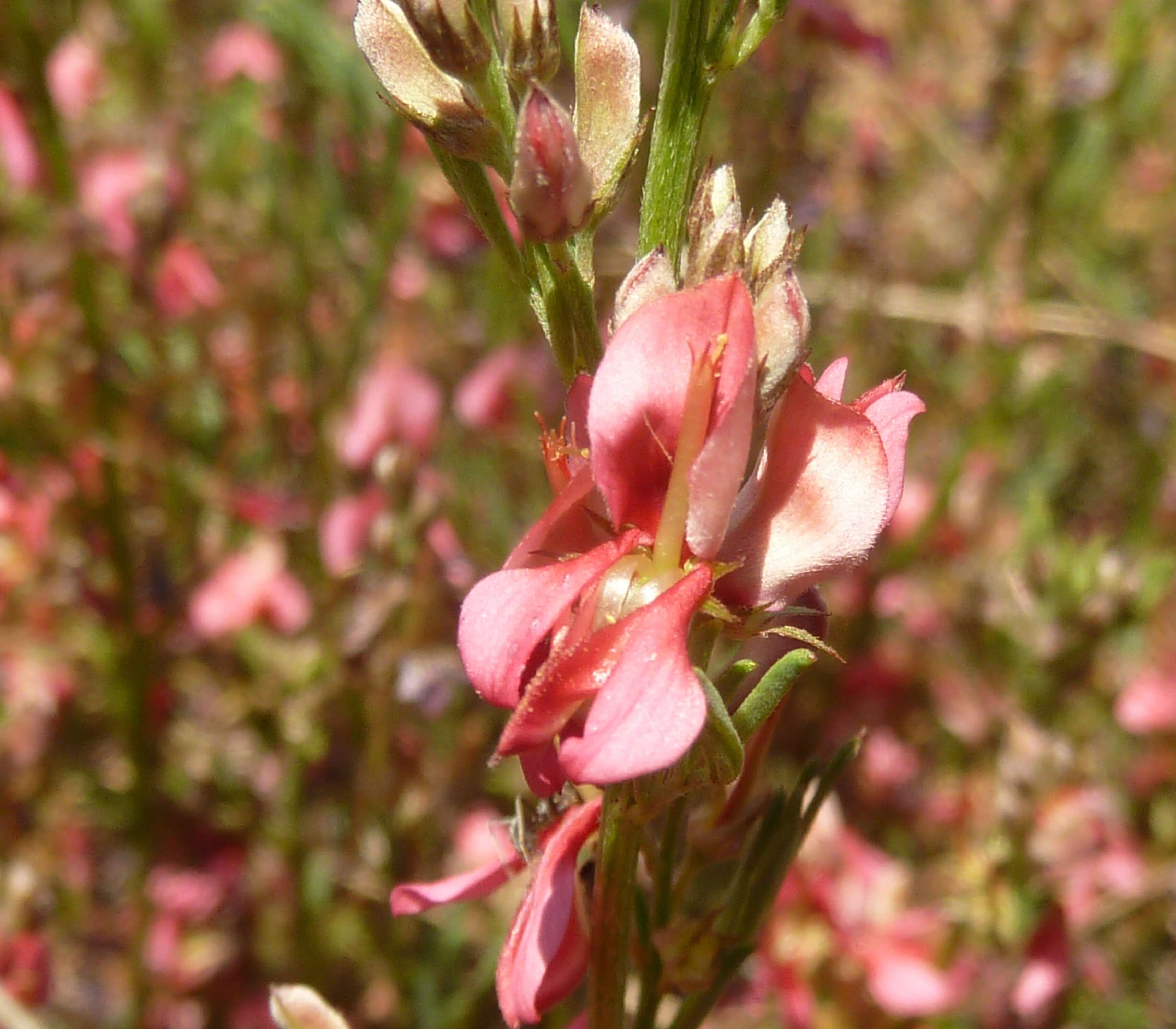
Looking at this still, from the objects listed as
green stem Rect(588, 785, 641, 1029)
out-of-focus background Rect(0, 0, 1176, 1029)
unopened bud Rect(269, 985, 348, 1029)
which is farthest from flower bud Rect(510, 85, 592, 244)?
out-of-focus background Rect(0, 0, 1176, 1029)

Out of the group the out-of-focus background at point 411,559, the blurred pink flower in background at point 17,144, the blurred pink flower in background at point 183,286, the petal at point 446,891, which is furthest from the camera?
the blurred pink flower in background at point 183,286

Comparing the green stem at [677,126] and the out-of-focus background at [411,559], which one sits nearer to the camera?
the green stem at [677,126]

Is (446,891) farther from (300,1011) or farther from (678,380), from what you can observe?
(678,380)

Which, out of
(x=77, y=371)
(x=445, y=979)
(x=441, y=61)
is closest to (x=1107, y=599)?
(x=445, y=979)

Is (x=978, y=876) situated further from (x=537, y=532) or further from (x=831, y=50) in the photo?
(x=831, y=50)

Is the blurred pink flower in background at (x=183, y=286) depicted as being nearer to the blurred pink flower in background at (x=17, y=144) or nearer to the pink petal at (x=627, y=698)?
the blurred pink flower in background at (x=17, y=144)

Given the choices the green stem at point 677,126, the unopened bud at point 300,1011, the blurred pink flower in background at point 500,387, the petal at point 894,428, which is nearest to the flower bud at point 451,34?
the green stem at point 677,126
